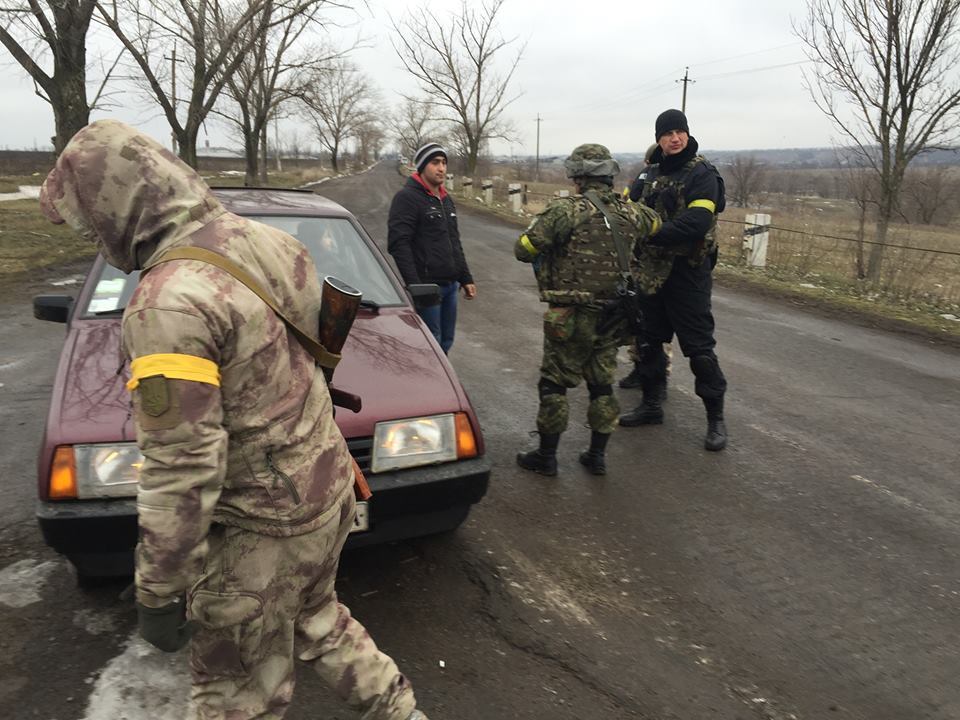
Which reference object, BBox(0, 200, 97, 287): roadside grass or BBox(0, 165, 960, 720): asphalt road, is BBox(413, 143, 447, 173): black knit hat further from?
BBox(0, 200, 97, 287): roadside grass

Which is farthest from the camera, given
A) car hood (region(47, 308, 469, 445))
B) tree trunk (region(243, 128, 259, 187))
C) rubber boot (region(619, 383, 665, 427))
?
tree trunk (region(243, 128, 259, 187))

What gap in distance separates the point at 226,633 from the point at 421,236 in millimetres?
3523

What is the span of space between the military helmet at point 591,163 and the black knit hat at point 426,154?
1.15m

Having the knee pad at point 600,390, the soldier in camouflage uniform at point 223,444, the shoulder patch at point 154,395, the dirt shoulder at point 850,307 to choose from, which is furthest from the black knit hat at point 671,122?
the dirt shoulder at point 850,307

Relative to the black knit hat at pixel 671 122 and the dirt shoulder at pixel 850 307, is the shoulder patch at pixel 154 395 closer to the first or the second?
the black knit hat at pixel 671 122

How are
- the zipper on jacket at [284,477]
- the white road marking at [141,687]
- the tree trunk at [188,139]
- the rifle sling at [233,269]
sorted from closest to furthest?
the rifle sling at [233,269] → the zipper on jacket at [284,477] → the white road marking at [141,687] → the tree trunk at [188,139]

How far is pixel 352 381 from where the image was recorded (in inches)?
113

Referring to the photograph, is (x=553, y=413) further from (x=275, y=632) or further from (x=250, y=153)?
(x=250, y=153)

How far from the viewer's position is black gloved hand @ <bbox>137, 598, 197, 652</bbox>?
153 cm

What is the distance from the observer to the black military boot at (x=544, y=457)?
4047 millimetres

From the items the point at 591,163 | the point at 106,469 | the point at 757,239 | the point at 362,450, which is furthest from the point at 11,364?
the point at 757,239

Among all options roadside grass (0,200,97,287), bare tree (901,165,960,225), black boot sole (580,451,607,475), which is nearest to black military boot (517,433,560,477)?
black boot sole (580,451,607,475)

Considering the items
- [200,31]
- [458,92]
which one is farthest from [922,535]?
[458,92]

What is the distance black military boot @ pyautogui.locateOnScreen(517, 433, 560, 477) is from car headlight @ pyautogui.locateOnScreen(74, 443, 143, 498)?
7.54 feet
